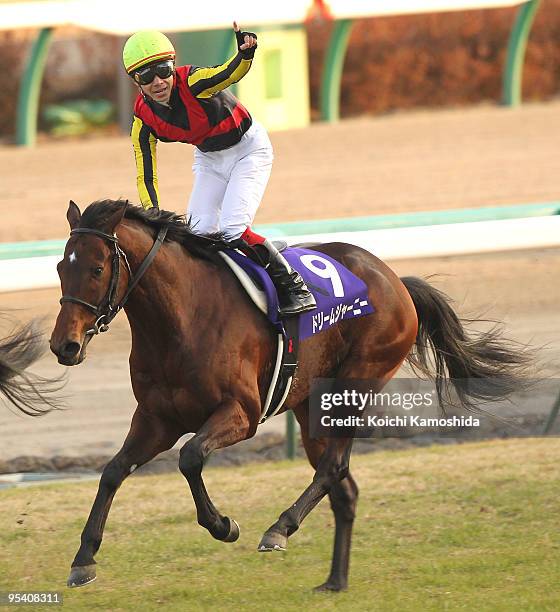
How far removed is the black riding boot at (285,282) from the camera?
14.2 ft

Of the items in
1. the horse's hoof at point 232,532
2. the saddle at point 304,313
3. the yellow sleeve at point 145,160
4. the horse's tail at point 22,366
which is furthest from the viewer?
the horse's tail at point 22,366

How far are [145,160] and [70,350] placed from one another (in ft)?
3.20

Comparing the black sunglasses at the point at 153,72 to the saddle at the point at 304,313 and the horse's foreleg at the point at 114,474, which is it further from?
the horse's foreleg at the point at 114,474

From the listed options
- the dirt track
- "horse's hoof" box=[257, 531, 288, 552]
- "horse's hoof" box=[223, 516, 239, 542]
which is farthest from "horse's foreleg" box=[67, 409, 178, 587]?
the dirt track

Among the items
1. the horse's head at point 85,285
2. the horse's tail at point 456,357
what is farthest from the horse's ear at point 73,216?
the horse's tail at point 456,357

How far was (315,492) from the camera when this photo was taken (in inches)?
169

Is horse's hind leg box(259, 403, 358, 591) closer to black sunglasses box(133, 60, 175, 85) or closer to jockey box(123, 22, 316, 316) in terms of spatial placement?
jockey box(123, 22, 316, 316)

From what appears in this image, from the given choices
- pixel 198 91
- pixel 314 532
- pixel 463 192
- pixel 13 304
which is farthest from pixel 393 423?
pixel 463 192

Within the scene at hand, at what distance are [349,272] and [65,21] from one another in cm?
1064

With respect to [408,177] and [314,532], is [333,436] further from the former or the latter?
[408,177]

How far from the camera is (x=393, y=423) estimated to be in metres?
5.12

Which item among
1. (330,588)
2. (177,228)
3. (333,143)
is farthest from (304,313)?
(333,143)

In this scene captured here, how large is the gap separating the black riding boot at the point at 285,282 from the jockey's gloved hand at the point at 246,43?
0.60m

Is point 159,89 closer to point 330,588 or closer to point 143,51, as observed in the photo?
point 143,51
